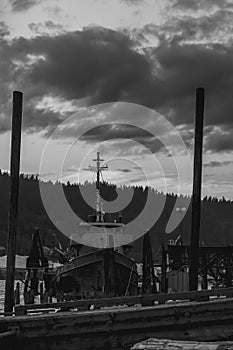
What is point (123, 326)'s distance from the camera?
1278cm

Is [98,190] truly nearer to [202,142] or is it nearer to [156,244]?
[202,142]

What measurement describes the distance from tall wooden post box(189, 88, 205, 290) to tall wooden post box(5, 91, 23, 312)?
17.9 feet

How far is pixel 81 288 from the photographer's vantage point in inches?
1118

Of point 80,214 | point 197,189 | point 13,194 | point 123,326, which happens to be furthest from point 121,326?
point 80,214

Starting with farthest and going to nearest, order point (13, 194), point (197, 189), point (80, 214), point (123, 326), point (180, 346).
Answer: point (80, 214), point (197, 189), point (13, 194), point (123, 326), point (180, 346)

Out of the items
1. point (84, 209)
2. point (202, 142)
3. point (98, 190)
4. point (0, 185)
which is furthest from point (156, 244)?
point (202, 142)

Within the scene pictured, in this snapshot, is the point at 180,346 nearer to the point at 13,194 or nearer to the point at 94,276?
the point at 13,194

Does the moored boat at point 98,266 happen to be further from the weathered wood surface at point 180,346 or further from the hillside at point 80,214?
the hillside at point 80,214

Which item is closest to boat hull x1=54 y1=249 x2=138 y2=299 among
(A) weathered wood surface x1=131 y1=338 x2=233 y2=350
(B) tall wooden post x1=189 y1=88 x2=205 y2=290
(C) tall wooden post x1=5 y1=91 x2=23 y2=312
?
(B) tall wooden post x1=189 y1=88 x2=205 y2=290

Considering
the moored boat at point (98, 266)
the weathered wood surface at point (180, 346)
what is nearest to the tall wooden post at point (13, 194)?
the moored boat at point (98, 266)

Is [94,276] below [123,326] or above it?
above

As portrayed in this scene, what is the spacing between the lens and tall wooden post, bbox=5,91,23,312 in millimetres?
19156

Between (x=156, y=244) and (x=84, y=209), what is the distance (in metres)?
22.7

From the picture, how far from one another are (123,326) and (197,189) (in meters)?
8.19
